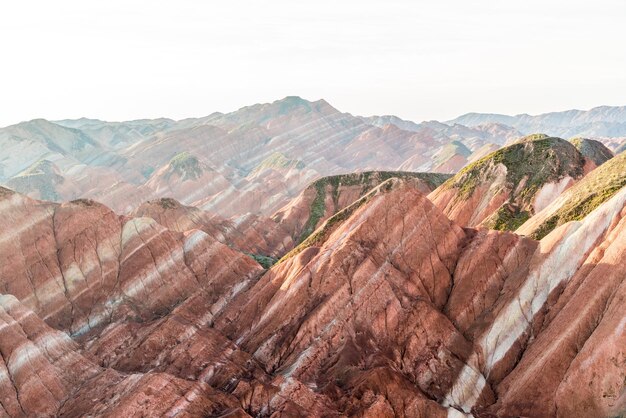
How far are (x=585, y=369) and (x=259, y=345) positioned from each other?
3204 cm

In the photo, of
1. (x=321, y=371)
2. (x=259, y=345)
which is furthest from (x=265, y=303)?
(x=321, y=371)

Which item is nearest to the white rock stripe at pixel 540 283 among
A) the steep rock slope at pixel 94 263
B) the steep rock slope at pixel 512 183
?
the steep rock slope at pixel 512 183

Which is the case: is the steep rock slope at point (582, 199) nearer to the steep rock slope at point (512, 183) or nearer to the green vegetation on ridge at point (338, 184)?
the steep rock slope at point (512, 183)

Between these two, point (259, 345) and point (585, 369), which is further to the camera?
point (259, 345)

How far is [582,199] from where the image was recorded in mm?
71750

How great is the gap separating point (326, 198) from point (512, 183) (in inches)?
2231

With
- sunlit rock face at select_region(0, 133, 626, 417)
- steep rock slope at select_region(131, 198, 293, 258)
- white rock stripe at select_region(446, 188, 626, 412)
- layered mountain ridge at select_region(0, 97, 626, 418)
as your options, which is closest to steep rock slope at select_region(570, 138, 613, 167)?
layered mountain ridge at select_region(0, 97, 626, 418)

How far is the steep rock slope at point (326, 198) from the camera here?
5659 inches

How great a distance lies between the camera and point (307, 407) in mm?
49562

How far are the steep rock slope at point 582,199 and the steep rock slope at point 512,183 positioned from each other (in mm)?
15620

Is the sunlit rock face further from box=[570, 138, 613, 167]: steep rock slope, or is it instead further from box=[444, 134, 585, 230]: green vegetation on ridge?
box=[570, 138, 613, 167]: steep rock slope

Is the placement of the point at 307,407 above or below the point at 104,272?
below

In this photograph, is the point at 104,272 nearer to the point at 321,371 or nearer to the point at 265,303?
the point at 265,303

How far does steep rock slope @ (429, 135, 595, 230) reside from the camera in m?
97.6
